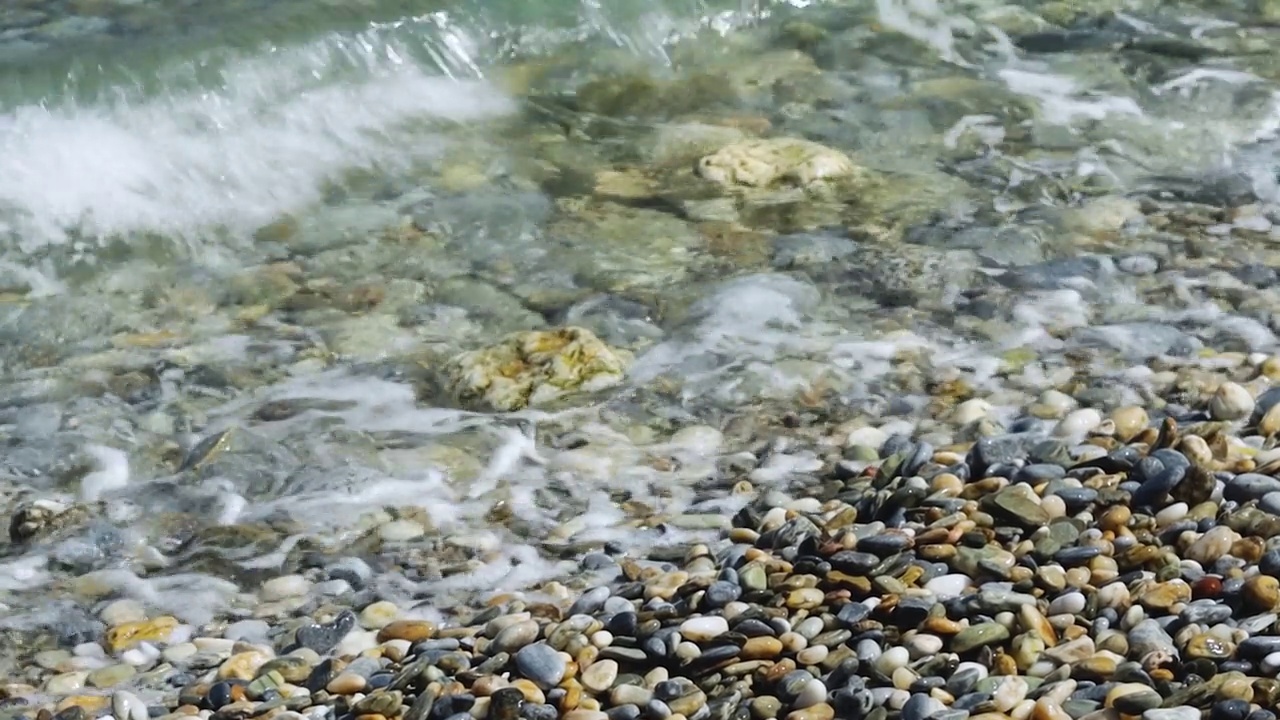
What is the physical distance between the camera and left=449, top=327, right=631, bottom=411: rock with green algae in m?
4.59

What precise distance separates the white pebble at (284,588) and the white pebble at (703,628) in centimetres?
111

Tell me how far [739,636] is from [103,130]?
4927 mm

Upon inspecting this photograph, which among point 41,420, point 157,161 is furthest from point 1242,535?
point 157,161

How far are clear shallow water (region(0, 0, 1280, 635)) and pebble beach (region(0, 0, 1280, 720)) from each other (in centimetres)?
2

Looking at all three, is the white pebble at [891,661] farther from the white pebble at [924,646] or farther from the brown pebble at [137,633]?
the brown pebble at [137,633]

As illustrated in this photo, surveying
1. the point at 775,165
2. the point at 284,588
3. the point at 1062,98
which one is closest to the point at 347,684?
the point at 284,588

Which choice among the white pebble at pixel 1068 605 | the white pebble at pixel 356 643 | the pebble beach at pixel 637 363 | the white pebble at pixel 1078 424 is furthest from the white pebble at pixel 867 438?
the white pebble at pixel 356 643

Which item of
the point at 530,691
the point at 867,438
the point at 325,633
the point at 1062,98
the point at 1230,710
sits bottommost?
the point at 1062,98

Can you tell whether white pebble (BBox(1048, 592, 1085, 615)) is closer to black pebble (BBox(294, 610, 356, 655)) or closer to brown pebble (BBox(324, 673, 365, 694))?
brown pebble (BBox(324, 673, 365, 694))

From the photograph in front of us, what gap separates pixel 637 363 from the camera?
479 centimetres

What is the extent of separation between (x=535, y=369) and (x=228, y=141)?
2890 mm

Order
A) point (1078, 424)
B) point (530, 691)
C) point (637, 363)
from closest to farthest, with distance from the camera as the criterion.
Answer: point (530, 691) < point (1078, 424) < point (637, 363)

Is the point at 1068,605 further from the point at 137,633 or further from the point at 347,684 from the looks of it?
the point at 137,633

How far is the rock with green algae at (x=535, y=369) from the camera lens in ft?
15.0
